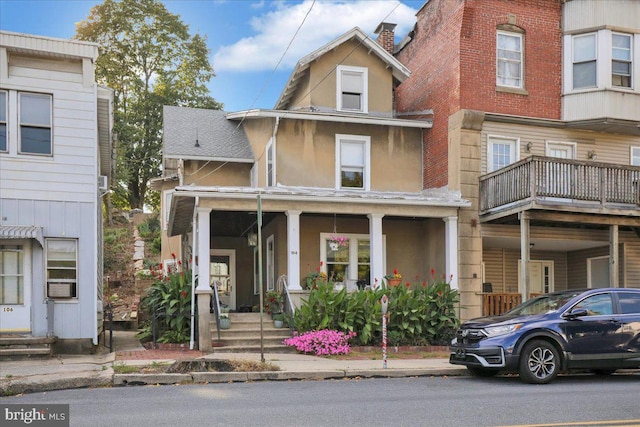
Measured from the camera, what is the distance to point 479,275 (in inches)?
757

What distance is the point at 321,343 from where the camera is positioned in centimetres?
1559

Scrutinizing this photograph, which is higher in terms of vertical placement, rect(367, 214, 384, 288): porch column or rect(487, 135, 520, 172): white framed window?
rect(487, 135, 520, 172): white framed window

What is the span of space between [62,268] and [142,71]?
27.4 meters

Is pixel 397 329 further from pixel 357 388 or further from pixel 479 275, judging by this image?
pixel 357 388

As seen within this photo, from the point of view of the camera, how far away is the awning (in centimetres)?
1456

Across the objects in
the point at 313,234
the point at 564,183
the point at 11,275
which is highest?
the point at 564,183

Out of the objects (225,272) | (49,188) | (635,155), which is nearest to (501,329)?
(49,188)

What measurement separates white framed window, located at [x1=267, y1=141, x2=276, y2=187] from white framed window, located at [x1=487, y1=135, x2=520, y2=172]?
20.9 ft

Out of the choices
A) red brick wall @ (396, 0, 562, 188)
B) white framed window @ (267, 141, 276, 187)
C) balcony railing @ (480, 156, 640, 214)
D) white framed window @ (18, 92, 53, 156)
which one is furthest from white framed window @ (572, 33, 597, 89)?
white framed window @ (18, 92, 53, 156)

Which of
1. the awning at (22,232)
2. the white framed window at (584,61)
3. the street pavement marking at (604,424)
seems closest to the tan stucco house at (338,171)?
the awning at (22,232)

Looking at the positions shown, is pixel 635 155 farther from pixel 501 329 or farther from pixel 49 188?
pixel 49 188

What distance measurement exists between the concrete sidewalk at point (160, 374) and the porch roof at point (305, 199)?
154 inches

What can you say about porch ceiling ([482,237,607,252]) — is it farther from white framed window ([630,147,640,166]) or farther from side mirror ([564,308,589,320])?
side mirror ([564,308,589,320])

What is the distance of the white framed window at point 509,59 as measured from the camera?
2025 cm
